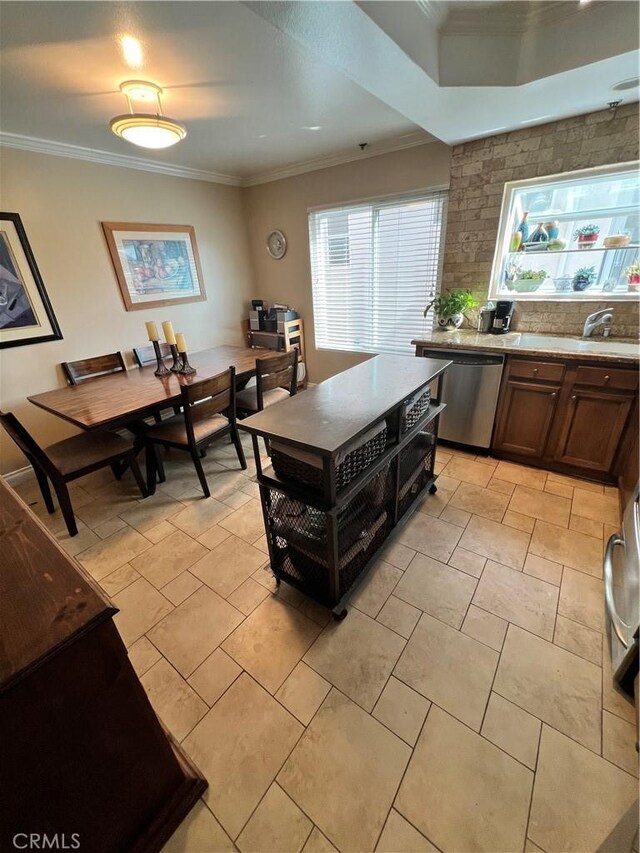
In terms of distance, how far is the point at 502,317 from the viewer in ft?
9.07

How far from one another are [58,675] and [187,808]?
0.76 metres

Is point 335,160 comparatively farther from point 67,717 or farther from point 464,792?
point 464,792

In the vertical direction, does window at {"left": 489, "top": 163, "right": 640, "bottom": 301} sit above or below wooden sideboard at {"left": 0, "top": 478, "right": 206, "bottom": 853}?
above

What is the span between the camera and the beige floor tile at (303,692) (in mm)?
1259

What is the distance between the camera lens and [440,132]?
240 cm

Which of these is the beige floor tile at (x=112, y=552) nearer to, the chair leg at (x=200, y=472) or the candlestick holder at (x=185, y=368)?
the chair leg at (x=200, y=472)

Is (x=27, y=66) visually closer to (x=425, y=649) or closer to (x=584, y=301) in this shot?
(x=425, y=649)

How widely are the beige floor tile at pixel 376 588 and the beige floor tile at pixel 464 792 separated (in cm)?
50

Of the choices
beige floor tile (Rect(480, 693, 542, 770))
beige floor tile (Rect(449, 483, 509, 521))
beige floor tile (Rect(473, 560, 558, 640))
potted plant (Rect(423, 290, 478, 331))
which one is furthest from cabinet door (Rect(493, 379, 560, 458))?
beige floor tile (Rect(480, 693, 542, 770))

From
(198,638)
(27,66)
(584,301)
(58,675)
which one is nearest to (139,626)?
(198,638)

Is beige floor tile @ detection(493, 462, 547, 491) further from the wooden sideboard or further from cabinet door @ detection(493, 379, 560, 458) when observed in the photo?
the wooden sideboard

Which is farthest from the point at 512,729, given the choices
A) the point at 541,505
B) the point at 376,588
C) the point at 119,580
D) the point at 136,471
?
the point at 136,471

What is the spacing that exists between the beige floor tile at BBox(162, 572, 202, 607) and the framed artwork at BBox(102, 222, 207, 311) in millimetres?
2604

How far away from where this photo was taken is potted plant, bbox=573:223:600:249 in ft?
8.09
